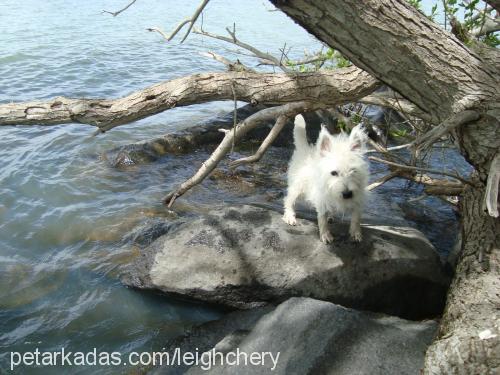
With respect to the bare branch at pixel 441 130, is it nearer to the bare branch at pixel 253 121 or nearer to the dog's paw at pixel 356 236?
the bare branch at pixel 253 121

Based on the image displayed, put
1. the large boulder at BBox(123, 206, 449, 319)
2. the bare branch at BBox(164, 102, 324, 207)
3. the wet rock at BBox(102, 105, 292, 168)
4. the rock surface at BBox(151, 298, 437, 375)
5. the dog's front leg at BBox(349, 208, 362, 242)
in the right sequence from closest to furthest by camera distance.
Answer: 1. the rock surface at BBox(151, 298, 437, 375)
2. the large boulder at BBox(123, 206, 449, 319)
3. the dog's front leg at BBox(349, 208, 362, 242)
4. the bare branch at BBox(164, 102, 324, 207)
5. the wet rock at BBox(102, 105, 292, 168)

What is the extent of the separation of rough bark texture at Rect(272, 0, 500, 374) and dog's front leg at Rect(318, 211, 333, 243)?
1545mm

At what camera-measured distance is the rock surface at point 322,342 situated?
10.6ft

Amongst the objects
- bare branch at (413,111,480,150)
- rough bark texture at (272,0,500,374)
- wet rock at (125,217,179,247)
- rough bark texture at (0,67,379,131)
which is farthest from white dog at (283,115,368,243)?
wet rock at (125,217,179,247)

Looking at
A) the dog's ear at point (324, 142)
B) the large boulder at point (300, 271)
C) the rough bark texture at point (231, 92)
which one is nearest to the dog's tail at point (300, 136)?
the dog's ear at point (324, 142)

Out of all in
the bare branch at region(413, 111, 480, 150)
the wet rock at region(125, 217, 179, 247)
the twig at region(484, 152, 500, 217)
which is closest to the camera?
the twig at region(484, 152, 500, 217)

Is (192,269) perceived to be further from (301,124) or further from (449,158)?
(449,158)

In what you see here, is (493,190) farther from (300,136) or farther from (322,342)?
(300,136)

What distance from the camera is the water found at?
14.6 ft

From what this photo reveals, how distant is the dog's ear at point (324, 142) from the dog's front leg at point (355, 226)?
71 centimetres

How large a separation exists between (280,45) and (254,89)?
13.8 metres

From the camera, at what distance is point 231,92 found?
4.48 metres

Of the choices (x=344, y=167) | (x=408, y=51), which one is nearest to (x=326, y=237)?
(x=344, y=167)

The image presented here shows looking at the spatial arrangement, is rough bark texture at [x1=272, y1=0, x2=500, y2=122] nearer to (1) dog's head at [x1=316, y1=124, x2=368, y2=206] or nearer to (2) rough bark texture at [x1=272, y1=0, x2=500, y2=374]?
(2) rough bark texture at [x1=272, y1=0, x2=500, y2=374]
